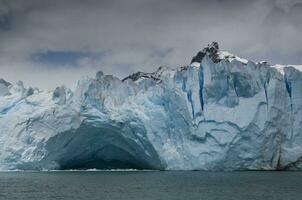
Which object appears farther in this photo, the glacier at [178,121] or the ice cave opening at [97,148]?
the ice cave opening at [97,148]

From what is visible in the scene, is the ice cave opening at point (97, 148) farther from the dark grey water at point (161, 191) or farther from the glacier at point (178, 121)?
the dark grey water at point (161, 191)

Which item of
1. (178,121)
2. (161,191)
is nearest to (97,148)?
(178,121)

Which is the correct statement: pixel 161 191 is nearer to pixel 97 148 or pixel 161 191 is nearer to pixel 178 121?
pixel 178 121

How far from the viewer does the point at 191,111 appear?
3878 cm

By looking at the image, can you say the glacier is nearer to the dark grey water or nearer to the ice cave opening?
the ice cave opening

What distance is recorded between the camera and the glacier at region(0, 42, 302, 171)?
3712cm

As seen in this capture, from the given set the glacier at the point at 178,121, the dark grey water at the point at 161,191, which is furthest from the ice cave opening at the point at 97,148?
the dark grey water at the point at 161,191

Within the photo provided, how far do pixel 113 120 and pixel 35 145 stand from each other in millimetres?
5946

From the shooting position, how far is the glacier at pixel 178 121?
37125 mm

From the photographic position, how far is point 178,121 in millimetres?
38312

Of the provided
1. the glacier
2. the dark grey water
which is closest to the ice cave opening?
the glacier

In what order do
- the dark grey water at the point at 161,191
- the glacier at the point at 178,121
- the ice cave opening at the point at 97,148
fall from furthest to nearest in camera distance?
the ice cave opening at the point at 97,148
the glacier at the point at 178,121
the dark grey water at the point at 161,191

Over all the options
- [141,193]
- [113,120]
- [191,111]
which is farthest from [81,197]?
[191,111]

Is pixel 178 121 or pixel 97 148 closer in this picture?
pixel 178 121
